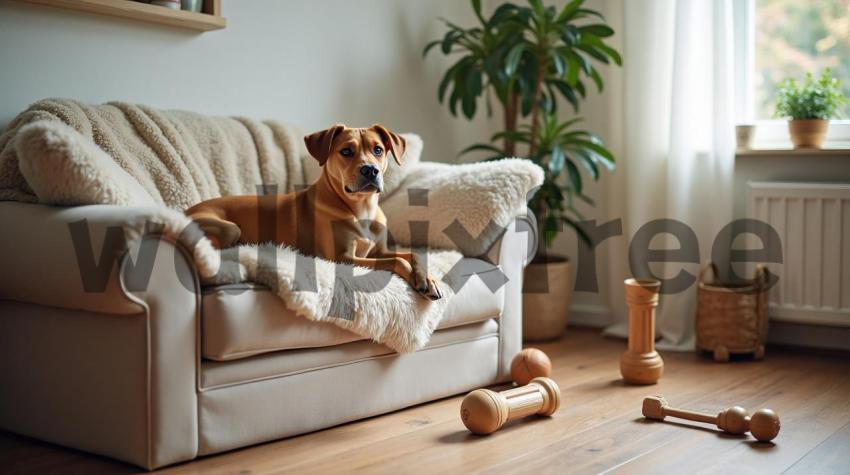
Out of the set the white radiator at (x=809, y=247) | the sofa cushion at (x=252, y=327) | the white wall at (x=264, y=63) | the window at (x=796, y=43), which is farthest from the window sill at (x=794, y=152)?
the sofa cushion at (x=252, y=327)

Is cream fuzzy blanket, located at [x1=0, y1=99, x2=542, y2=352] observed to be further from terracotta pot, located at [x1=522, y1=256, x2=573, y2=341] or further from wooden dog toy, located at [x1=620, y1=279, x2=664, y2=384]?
terracotta pot, located at [x1=522, y1=256, x2=573, y2=341]

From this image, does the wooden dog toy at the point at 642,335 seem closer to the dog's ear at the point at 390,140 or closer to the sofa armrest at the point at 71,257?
the dog's ear at the point at 390,140

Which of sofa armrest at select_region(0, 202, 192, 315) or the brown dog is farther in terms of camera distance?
the brown dog

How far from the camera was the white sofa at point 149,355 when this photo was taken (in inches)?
80.7

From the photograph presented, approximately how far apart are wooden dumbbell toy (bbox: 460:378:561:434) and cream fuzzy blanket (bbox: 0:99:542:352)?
0.29m

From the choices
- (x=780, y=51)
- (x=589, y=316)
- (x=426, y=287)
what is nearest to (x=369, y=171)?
(x=426, y=287)

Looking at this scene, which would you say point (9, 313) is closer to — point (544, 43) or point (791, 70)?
point (544, 43)

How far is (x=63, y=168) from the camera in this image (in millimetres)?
2215

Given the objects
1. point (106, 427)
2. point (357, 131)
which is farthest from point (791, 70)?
point (106, 427)

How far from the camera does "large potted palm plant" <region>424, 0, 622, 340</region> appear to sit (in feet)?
12.6

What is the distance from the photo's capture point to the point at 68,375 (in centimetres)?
222

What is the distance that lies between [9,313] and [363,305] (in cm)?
95

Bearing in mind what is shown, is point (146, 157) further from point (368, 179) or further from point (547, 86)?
point (547, 86)

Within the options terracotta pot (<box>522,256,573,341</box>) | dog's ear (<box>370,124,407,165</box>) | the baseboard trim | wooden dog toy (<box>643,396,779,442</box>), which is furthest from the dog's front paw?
the baseboard trim
